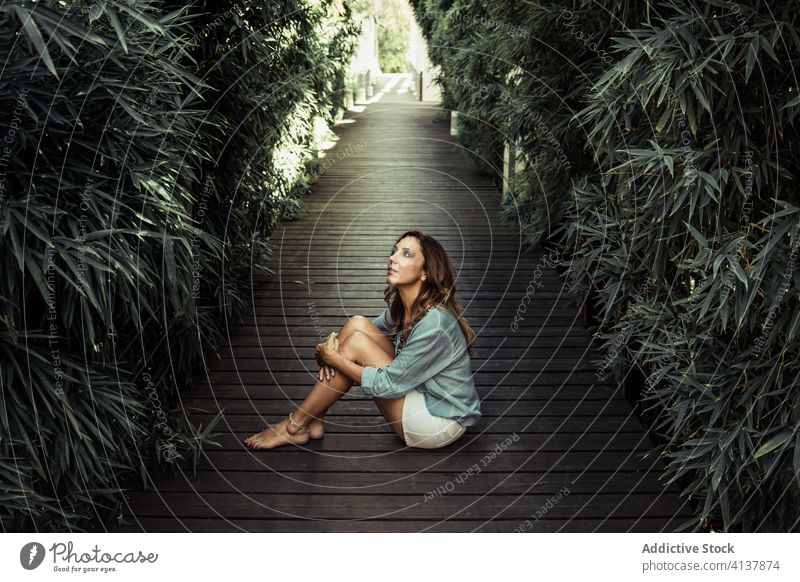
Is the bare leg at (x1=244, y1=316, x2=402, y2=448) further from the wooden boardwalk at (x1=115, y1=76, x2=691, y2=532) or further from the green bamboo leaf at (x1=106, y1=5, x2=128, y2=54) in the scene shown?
the green bamboo leaf at (x1=106, y1=5, x2=128, y2=54)

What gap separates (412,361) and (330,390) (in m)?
0.36

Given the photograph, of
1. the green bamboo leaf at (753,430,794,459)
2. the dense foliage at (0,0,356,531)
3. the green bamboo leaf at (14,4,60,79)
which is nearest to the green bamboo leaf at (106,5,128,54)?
the dense foliage at (0,0,356,531)

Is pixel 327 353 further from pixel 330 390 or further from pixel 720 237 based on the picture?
pixel 720 237

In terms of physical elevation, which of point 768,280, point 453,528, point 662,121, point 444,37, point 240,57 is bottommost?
point 453,528

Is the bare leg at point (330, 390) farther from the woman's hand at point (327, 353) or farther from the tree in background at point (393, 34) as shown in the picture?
the tree in background at point (393, 34)

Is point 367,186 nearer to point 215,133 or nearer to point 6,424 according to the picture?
point 215,133

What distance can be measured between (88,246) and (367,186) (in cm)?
568

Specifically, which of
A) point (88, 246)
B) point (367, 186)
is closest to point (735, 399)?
point (88, 246)

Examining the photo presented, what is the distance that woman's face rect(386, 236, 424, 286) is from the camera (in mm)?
2959

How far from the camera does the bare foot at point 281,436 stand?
126 inches

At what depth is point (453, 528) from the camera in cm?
271

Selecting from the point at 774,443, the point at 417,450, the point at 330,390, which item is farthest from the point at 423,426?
the point at 774,443
